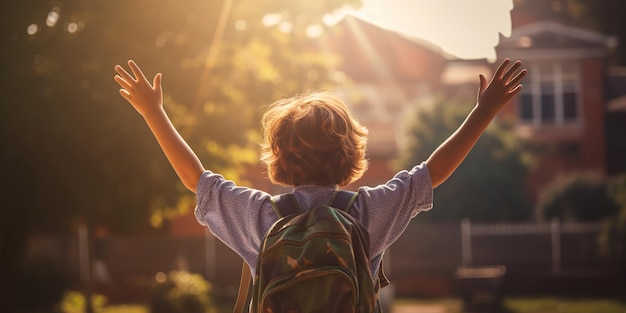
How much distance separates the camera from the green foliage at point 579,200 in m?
25.8

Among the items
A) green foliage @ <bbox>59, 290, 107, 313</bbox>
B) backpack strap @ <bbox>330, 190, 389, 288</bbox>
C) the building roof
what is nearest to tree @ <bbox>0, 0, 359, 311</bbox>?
green foliage @ <bbox>59, 290, 107, 313</bbox>

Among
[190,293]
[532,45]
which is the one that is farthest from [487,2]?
[532,45]

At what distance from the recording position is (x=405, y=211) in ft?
9.02

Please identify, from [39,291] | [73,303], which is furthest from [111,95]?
[39,291]

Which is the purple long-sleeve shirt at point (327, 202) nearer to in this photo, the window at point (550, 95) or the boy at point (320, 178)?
the boy at point (320, 178)

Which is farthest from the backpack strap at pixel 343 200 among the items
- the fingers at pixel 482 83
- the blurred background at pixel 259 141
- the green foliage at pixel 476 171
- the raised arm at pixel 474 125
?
the green foliage at pixel 476 171

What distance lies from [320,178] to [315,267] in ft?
1.10

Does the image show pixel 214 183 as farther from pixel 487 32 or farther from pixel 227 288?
pixel 227 288

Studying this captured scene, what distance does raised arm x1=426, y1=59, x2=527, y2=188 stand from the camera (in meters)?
2.79

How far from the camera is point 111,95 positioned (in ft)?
37.9

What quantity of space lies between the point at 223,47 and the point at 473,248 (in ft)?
40.4

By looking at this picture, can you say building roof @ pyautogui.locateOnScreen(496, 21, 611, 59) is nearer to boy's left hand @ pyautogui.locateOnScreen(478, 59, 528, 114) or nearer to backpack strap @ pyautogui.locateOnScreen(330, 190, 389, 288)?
boy's left hand @ pyautogui.locateOnScreen(478, 59, 528, 114)

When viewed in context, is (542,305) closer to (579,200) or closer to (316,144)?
(579,200)

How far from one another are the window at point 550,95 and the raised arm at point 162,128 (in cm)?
2991
